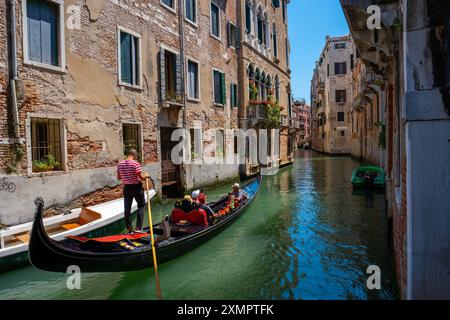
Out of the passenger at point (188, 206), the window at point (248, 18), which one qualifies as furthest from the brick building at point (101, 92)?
the window at point (248, 18)

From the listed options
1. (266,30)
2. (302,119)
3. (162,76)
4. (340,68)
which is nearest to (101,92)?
(162,76)

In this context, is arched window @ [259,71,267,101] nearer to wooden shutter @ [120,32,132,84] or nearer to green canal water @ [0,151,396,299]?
wooden shutter @ [120,32,132,84]

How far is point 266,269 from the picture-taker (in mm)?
5297

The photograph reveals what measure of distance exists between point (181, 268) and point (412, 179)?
11.9ft

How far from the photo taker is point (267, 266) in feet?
17.8

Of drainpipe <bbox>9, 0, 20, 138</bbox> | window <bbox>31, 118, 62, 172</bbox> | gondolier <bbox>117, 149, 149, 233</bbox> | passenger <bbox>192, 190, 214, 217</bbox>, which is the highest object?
drainpipe <bbox>9, 0, 20, 138</bbox>

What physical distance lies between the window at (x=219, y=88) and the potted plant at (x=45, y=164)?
751 cm

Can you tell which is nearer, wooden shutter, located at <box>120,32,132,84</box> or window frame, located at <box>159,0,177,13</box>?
wooden shutter, located at <box>120,32,132,84</box>

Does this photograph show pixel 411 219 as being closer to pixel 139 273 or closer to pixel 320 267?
pixel 320 267

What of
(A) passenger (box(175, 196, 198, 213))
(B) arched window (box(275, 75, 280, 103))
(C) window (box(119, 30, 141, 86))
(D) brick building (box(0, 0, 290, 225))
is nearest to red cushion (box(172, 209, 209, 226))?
(A) passenger (box(175, 196, 198, 213))

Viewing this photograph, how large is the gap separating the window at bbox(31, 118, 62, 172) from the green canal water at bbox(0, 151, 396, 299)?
2.36 meters

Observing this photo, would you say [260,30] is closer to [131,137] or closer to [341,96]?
[131,137]

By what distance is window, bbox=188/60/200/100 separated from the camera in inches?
469

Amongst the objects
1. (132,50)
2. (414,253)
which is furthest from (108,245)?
(132,50)
